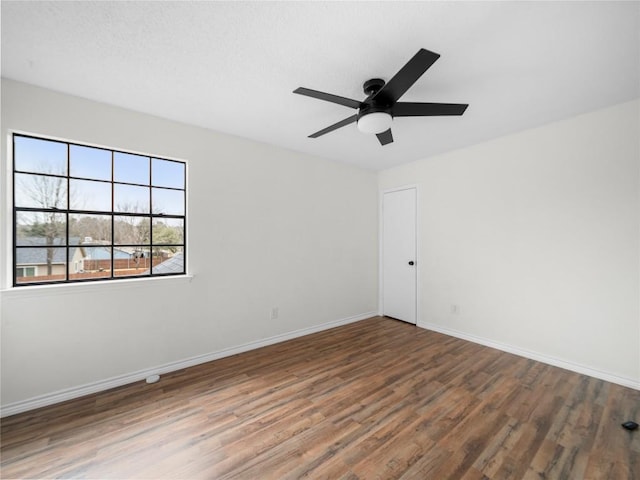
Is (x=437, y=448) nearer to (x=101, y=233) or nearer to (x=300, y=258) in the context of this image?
(x=300, y=258)

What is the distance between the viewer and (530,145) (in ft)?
9.93

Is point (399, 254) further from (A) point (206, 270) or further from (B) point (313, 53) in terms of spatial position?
(B) point (313, 53)

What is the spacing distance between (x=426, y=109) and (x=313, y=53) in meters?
0.87

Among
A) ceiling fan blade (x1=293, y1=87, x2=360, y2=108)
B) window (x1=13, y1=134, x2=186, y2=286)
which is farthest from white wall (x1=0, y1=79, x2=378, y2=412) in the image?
ceiling fan blade (x1=293, y1=87, x2=360, y2=108)

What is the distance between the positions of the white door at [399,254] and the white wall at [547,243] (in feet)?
0.99

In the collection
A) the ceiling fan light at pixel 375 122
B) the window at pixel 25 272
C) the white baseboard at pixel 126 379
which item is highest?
the ceiling fan light at pixel 375 122

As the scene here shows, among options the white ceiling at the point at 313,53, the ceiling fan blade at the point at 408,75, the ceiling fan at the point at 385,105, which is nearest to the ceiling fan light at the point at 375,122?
the ceiling fan at the point at 385,105

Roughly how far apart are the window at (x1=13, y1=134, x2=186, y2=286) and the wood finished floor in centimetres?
114

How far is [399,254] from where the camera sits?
4449 mm

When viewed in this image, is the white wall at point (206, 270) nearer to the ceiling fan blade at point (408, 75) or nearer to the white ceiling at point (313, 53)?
the white ceiling at point (313, 53)

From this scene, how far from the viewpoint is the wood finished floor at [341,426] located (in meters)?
1.60

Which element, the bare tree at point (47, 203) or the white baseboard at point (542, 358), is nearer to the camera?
the bare tree at point (47, 203)

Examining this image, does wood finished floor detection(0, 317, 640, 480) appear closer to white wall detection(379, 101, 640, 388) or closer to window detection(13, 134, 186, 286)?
white wall detection(379, 101, 640, 388)

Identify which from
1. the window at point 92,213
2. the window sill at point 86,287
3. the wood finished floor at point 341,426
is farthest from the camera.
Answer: the window at point 92,213
